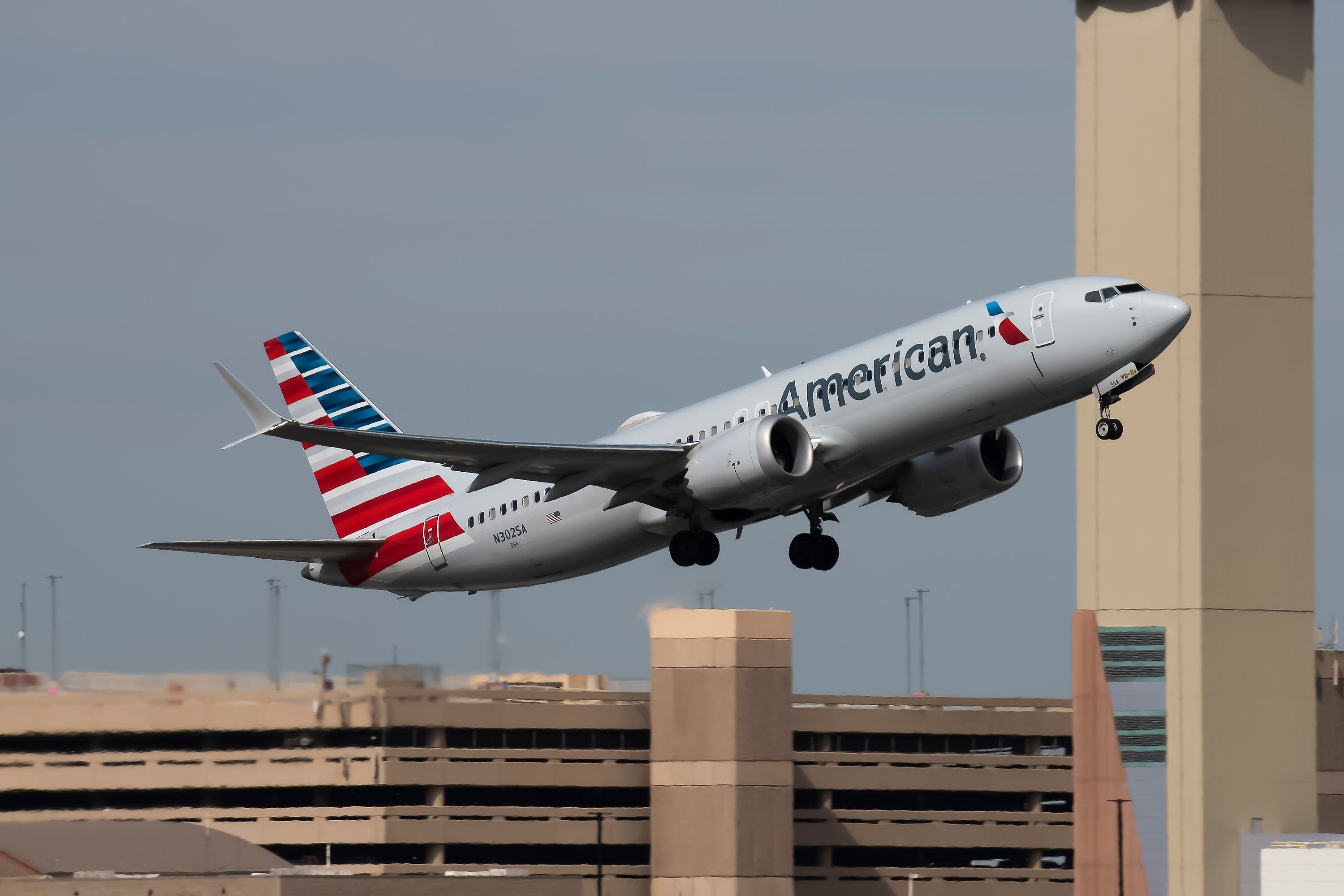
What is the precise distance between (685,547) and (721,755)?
40828 mm

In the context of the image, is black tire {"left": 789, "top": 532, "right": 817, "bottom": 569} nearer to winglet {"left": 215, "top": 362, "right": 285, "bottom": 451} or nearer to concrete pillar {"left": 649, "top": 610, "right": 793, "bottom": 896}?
winglet {"left": 215, "top": 362, "right": 285, "bottom": 451}

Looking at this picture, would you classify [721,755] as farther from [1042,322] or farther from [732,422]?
[1042,322]

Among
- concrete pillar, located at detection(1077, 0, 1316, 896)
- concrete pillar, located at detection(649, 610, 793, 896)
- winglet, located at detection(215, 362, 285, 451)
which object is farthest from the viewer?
concrete pillar, located at detection(1077, 0, 1316, 896)

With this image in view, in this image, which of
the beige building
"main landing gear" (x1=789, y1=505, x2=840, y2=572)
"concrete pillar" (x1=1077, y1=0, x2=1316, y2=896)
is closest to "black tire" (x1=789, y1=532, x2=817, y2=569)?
"main landing gear" (x1=789, y1=505, x2=840, y2=572)

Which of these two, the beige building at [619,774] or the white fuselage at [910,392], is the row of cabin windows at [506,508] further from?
the beige building at [619,774]

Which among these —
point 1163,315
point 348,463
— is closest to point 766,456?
point 1163,315

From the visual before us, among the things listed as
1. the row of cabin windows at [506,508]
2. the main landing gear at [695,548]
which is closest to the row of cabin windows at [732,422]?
the main landing gear at [695,548]

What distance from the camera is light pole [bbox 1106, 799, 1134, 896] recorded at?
92438 mm

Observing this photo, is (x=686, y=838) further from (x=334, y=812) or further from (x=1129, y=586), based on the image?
(x=1129, y=586)

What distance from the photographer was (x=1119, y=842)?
92625 mm

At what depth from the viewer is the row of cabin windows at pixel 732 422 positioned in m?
46.2

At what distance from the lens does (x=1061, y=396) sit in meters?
43.5

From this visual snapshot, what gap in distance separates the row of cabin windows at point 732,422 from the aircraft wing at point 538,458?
0.61m

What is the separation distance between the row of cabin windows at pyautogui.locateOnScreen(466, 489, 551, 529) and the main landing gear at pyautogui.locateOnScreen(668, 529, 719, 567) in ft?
10.8
